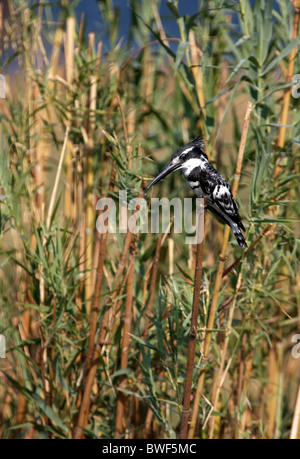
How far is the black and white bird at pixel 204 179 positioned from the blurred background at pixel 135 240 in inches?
2.7

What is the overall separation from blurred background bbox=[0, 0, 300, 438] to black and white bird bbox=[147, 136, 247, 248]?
0.07 meters

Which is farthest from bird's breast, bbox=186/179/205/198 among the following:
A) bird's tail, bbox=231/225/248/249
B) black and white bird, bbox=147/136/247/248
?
bird's tail, bbox=231/225/248/249

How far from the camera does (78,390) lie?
4.74 ft

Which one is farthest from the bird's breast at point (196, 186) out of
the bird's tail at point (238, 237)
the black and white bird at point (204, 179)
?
the bird's tail at point (238, 237)

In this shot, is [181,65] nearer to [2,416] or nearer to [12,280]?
[12,280]

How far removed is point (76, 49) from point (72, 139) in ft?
0.90

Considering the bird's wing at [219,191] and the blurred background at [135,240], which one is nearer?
the bird's wing at [219,191]

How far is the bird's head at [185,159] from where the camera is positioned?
1122 millimetres

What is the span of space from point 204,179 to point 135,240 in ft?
1.00

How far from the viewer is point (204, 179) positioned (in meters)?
1.17

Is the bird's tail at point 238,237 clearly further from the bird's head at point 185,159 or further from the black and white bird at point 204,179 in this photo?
the bird's head at point 185,159

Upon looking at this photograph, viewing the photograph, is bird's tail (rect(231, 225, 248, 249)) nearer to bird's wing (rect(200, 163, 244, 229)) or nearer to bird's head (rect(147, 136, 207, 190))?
bird's wing (rect(200, 163, 244, 229))
